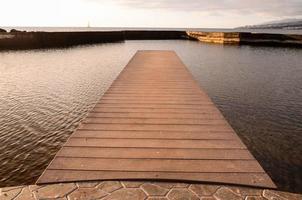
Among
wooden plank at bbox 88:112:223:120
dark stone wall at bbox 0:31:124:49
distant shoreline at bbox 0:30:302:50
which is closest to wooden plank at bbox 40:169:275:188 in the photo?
wooden plank at bbox 88:112:223:120

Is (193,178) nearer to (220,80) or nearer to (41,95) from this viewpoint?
(41,95)

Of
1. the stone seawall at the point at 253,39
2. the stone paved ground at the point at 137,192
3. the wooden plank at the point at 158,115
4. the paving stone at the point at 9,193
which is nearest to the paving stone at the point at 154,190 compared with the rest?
the stone paved ground at the point at 137,192

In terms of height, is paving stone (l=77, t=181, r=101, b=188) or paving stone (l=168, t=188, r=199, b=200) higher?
paving stone (l=77, t=181, r=101, b=188)

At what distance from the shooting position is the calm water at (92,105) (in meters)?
6.75

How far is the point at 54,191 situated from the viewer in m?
3.93

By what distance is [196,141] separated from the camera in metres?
5.50

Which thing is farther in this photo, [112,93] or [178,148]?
[112,93]

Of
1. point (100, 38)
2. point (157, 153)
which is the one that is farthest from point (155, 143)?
point (100, 38)

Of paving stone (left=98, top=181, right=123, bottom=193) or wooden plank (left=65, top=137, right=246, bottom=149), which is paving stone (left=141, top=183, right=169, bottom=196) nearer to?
paving stone (left=98, top=181, right=123, bottom=193)

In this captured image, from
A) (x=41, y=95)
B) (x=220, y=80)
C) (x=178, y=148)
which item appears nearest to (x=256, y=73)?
(x=220, y=80)

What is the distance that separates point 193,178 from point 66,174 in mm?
1967

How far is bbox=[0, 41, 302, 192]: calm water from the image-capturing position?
6754 mm

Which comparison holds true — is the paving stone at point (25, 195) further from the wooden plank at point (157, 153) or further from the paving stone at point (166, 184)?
the paving stone at point (166, 184)

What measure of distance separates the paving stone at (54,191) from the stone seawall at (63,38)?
104 ft
